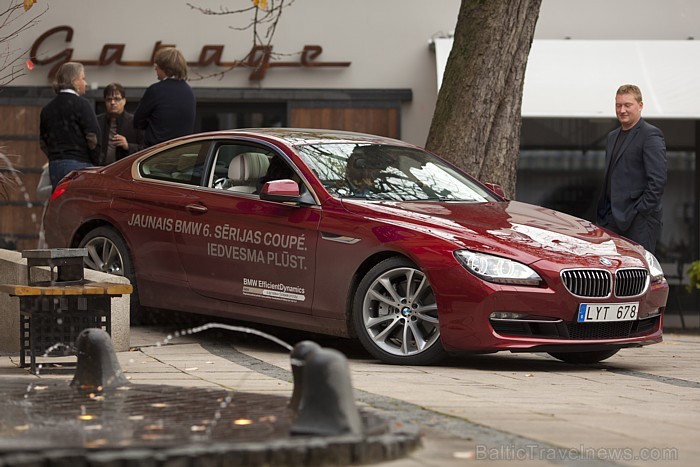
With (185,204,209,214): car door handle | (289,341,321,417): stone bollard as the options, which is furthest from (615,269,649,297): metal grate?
(289,341,321,417): stone bollard

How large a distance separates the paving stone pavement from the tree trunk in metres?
2.36

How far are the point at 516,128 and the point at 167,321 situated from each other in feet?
12.4

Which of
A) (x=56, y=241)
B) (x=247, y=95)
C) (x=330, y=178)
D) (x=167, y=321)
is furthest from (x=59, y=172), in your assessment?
(x=247, y=95)

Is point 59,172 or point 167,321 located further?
point 59,172

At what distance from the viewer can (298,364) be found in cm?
523

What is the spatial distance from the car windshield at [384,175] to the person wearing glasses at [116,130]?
321 cm

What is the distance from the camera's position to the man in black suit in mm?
10664

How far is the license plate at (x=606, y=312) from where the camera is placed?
325 inches

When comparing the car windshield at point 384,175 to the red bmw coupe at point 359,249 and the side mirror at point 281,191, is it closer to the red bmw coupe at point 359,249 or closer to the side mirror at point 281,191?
the red bmw coupe at point 359,249

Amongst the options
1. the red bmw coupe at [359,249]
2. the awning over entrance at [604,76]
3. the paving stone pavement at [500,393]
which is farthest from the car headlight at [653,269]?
the awning over entrance at [604,76]

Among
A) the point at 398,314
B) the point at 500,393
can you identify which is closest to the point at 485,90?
the point at 398,314

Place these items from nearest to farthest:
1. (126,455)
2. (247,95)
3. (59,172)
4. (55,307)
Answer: (126,455)
(55,307)
(59,172)
(247,95)

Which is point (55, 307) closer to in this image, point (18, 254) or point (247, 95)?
point (18, 254)

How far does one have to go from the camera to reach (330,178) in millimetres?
9055
